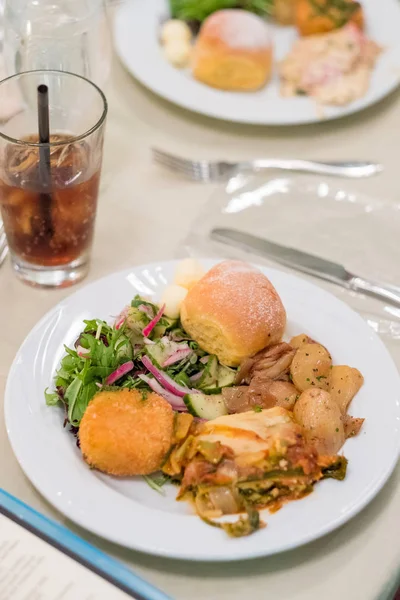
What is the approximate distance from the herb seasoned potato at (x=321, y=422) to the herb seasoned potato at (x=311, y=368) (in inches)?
2.4

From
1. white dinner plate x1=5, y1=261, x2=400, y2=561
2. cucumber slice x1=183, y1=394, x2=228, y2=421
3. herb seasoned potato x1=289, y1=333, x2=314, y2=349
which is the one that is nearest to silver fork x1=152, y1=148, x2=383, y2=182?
white dinner plate x1=5, y1=261, x2=400, y2=561

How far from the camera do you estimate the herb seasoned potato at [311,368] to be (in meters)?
1.06

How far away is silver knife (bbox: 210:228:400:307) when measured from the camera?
1.34 metres

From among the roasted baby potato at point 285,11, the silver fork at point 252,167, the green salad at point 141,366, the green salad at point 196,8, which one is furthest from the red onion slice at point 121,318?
the roasted baby potato at point 285,11

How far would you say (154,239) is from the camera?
1.45 metres

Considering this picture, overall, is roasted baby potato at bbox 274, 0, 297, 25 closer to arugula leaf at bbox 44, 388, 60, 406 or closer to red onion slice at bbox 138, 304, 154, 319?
red onion slice at bbox 138, 304, 154, 319

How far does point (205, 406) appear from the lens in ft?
3.39

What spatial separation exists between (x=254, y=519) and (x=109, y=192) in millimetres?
873

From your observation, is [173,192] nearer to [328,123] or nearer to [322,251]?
[322,251]

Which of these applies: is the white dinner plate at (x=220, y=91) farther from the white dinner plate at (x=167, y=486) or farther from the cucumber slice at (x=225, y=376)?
the cucumber slice at (x=225, y=376)

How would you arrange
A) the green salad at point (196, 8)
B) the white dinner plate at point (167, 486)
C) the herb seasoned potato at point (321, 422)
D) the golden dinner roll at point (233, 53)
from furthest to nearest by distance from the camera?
the green salad at point (196, 8) < the golden dinner roll at point (233, 53) < the herb seasoned potato at point (321, 422) < the white dinner plate at point (167, 486)

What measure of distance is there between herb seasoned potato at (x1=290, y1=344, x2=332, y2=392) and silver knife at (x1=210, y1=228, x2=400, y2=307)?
29 centimetres

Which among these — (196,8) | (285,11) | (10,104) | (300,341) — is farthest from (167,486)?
(285,11)

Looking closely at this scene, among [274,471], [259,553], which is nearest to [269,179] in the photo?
[274,471]
